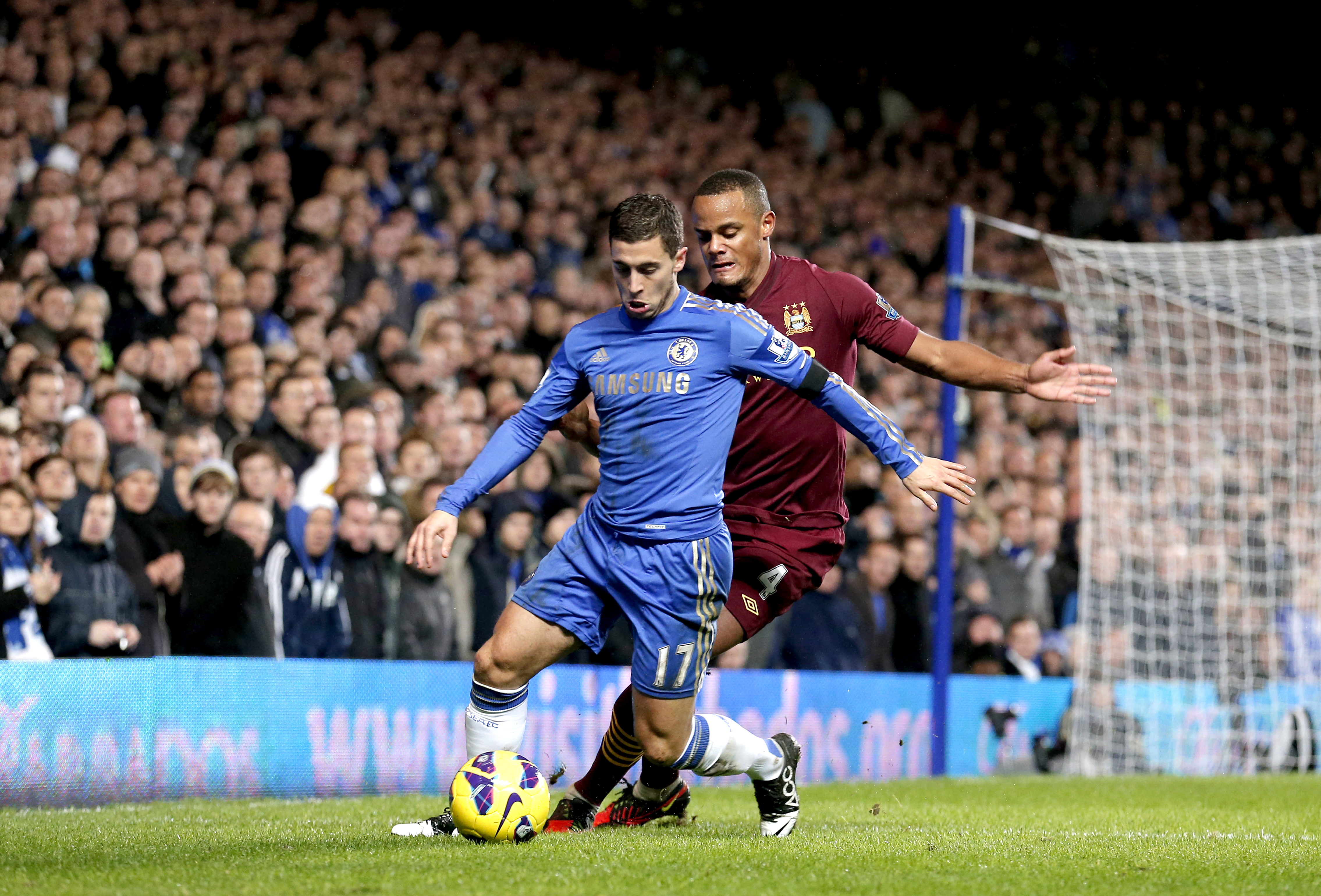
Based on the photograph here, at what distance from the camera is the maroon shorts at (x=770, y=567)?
595 cm

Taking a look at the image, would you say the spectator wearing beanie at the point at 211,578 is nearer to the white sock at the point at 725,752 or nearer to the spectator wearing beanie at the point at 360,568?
the spectator wearing beanie at the point at 360,568

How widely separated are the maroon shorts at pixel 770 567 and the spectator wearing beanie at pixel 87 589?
3.42 m

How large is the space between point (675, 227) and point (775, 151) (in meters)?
12.6

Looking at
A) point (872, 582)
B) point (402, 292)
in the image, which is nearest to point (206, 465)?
point (402, 292)

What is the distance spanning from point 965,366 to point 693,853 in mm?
2115

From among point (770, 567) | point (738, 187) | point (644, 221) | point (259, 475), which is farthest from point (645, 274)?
point (259, 475)

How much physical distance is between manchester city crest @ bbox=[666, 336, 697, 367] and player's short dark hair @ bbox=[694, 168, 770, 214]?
86cm

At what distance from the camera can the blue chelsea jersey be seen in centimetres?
536

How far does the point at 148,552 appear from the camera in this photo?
819 cm

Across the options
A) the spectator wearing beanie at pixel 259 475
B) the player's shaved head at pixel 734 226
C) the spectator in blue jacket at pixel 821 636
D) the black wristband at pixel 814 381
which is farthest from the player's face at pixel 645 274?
the spectator in blue jacket at pixel 821 636

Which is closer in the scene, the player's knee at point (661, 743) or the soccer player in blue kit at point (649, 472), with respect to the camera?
the soccer player in blue kit at point (649, 472)

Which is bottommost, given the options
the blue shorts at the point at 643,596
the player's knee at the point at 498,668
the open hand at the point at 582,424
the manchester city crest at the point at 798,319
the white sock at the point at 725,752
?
the white sock at the point at 725,752

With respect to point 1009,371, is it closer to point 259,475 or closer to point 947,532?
point 259,475

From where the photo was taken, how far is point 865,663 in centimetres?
1097
